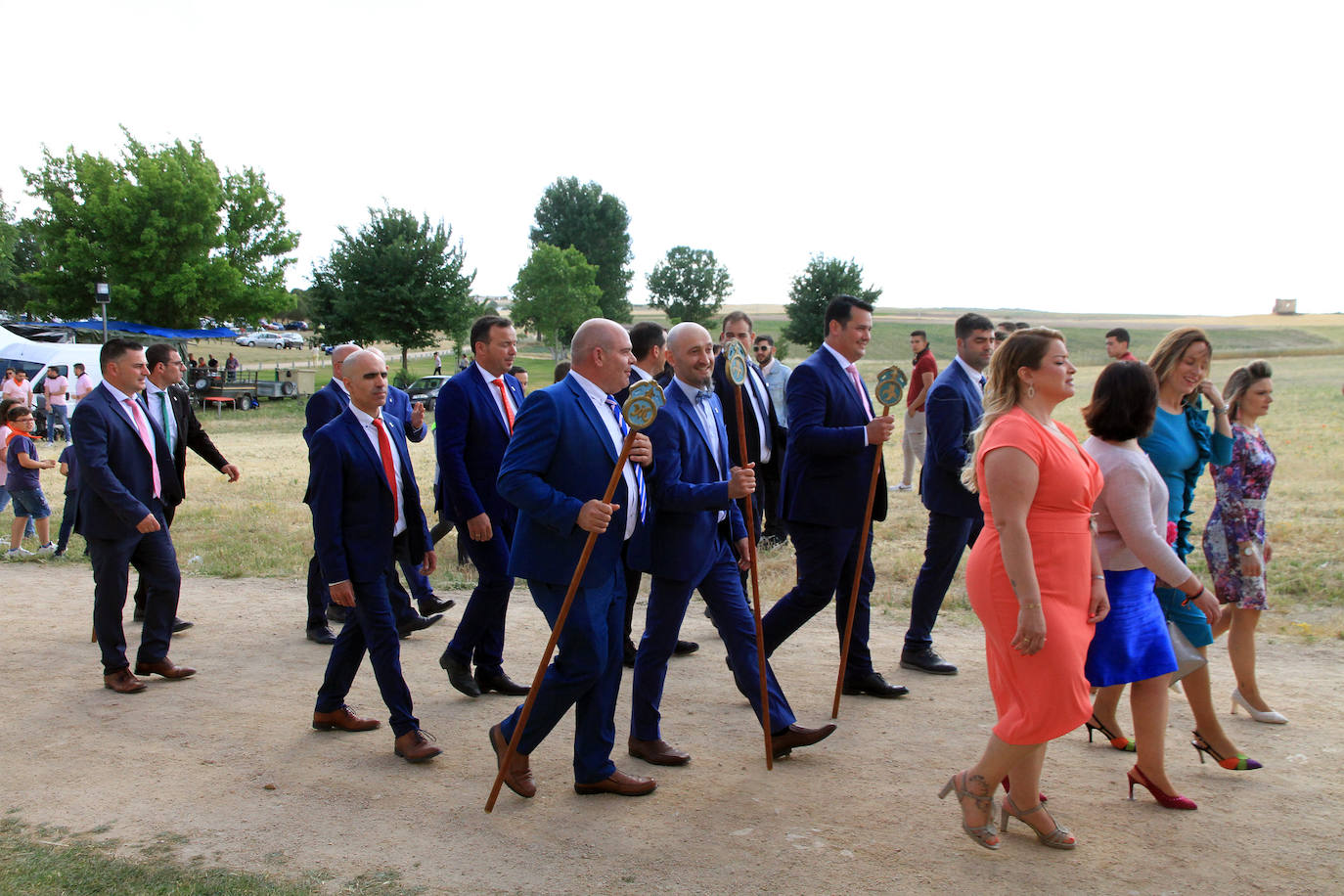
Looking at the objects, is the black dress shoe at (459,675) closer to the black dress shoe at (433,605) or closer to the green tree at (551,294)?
the black dress shoe at (433,605)

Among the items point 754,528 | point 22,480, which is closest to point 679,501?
point 754,528

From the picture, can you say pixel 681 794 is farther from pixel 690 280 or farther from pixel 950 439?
pixel 690 280

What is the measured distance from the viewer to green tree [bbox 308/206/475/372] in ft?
140

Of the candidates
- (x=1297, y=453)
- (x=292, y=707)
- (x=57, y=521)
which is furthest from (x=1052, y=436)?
(x=1297, y=453)

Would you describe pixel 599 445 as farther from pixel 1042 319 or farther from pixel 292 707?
pixel 1042 319

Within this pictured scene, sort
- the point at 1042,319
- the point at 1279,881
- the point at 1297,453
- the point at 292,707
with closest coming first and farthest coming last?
the point at 1279,881 → the point at 292,707 → the point at 1297,453 → the point at 1042,319

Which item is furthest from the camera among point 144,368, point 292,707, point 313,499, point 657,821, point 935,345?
point 935,345

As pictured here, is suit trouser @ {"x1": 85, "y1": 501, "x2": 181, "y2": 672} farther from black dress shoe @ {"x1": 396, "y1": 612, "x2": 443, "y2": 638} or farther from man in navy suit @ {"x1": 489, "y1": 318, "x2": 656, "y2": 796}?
man in navy suit @ {"x1": 489, "y1": 318, "x2": 656, "y2": 796}

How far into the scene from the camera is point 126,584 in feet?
20.4

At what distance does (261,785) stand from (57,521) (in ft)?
31.2

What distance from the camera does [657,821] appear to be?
4.32 m

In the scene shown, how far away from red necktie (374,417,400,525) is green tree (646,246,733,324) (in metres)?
89.9

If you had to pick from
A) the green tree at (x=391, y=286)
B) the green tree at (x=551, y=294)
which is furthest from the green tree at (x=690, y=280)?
the green tree at (x=391, y=286)

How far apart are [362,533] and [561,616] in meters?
1.47
